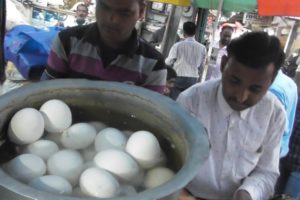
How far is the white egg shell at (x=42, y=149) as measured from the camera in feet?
2.81

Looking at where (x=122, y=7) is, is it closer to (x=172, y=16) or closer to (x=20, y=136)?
(x=20, y=136)

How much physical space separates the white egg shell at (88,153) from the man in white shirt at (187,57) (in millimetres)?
4165

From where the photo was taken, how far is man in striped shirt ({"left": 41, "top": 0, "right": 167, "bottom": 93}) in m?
1.45

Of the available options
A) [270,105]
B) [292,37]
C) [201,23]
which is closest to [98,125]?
[270,105]

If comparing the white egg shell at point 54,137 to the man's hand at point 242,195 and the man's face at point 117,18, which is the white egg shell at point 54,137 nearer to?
the man's face at point 117,18

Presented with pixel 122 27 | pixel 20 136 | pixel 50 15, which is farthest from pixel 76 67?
pixel 50 15

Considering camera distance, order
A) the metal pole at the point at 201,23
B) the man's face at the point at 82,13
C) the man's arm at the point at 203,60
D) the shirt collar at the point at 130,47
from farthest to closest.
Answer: the metal pole at the point at 201,23 → the man's face at the point at 82,13 → the man's arm at the point at 203,60 → the shirt collar at the point at 130,47

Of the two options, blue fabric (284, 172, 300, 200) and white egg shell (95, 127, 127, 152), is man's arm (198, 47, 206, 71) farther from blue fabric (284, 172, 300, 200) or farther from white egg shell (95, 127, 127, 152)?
white egg shell (95, 127, 127, 152)

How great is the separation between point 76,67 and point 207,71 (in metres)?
3.77

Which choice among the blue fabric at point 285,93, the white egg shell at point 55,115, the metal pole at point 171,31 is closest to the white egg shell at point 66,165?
the white egg shell at point 55,115

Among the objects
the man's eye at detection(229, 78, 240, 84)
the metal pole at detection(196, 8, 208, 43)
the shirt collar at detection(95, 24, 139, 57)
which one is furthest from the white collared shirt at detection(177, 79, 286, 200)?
the metal pole at detection(196, 8, 208, 43)

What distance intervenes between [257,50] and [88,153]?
766mm

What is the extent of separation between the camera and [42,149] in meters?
0.87

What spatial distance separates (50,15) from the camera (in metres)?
7.79
